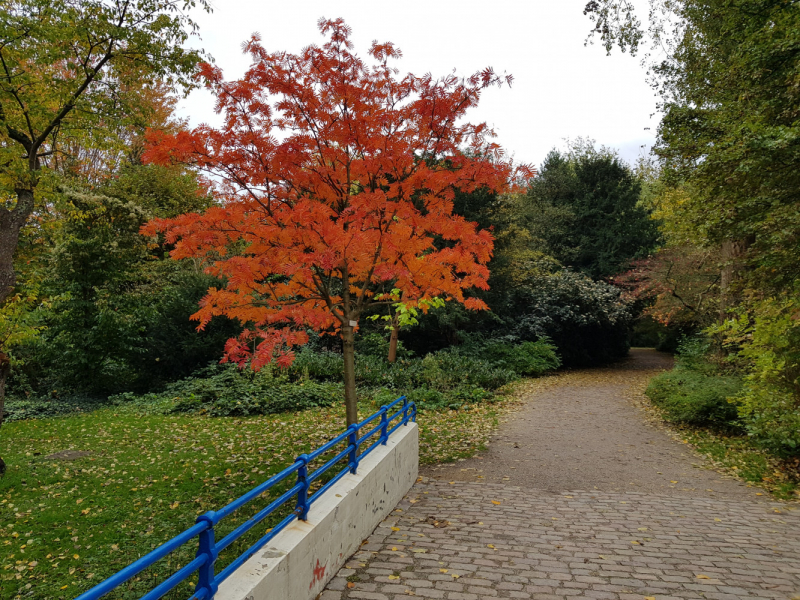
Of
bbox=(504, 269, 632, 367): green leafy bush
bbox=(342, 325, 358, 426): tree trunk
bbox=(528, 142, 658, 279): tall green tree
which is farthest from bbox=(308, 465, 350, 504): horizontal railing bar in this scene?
bbox=(528, 142, 658, 279): tall green tree

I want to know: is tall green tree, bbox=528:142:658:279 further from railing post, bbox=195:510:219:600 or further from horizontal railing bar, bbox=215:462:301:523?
railing post, bbox=195:510:219:600

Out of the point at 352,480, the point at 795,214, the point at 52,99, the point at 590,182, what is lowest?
the point at 352,480

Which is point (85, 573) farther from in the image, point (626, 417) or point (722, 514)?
point (626, 417)

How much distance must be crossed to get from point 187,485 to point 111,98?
22.7 ft

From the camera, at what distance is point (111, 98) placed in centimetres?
852

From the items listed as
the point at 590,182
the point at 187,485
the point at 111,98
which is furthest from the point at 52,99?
the point at 590,182

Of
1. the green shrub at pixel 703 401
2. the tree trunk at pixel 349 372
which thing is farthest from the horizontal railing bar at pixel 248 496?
the green shrub at pixel 703 401

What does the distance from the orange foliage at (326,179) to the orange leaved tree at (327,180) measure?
0.6 inches

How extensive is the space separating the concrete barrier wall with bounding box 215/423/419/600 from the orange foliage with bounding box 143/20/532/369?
6.38ft

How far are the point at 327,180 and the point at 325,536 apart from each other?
4373mm

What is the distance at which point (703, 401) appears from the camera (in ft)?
30.8

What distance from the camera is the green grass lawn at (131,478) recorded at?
4.28 metres

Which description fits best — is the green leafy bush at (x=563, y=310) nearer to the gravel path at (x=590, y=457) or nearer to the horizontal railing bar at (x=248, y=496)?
the gravel path at (x=590, y=457)

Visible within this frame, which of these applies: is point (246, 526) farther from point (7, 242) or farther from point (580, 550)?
point (7, 242)
